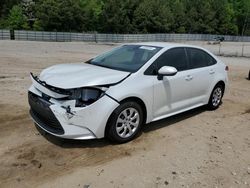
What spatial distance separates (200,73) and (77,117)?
285cm

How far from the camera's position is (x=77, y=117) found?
4.20m

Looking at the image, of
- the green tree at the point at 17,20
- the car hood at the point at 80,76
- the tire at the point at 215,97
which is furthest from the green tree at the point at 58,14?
the car hood at the point at 80,76

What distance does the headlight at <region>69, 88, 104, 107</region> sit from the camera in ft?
Result: 14.0

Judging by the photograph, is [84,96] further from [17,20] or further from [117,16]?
[17,20]

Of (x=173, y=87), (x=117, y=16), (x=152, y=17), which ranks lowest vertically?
(x=173, y=87)

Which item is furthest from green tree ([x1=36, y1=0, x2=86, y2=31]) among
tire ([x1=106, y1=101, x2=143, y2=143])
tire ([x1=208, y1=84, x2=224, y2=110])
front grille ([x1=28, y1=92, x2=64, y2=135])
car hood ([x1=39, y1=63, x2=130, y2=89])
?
tire ([x1=106, y1=101, x2=143, y2=143])

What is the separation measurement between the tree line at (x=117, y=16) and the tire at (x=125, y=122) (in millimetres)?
57570

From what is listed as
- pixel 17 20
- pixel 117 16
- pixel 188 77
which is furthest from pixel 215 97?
pixel 17 20

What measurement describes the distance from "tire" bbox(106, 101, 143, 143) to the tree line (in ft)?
189

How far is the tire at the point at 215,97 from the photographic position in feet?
21.6

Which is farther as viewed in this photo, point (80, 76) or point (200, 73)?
point (200, 73)

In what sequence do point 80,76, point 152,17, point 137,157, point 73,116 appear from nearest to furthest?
point 73,116, point 137,157, point 80,76, point 152,17

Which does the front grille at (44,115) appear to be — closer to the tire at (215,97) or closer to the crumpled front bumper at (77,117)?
the crumpled front bumper at (77,117)

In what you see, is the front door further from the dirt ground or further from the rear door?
the dirt ground
